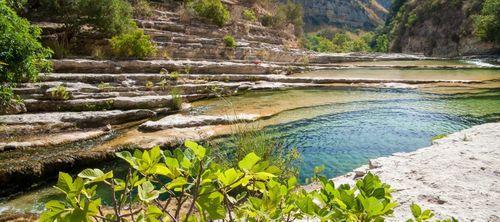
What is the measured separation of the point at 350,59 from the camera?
40.9 m

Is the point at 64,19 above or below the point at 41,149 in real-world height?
above

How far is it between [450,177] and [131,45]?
15862mm

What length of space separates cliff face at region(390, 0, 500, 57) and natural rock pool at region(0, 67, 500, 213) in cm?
3319

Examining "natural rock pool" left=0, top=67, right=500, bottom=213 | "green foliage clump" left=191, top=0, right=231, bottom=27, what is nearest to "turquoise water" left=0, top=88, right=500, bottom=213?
"natural rock pool" left=0, top=67, right=500, bottom=213

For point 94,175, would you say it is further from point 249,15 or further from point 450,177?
point 249,15

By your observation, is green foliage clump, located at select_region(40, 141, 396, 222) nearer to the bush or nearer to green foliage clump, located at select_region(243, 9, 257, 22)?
the bush

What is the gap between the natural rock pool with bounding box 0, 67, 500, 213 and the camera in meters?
8.27

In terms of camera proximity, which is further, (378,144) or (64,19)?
(64,19)

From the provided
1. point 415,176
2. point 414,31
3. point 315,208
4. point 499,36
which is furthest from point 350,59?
point 315,208

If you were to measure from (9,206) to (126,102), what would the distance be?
6.41m

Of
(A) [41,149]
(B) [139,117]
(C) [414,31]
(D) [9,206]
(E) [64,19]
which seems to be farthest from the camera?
(C) [414,31]

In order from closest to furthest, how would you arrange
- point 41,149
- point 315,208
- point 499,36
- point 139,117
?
point 315,208 < point 41,149 < point 139,117 < point 499,36

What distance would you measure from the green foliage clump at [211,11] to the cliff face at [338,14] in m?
120

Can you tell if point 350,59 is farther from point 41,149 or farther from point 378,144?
point 41,149
